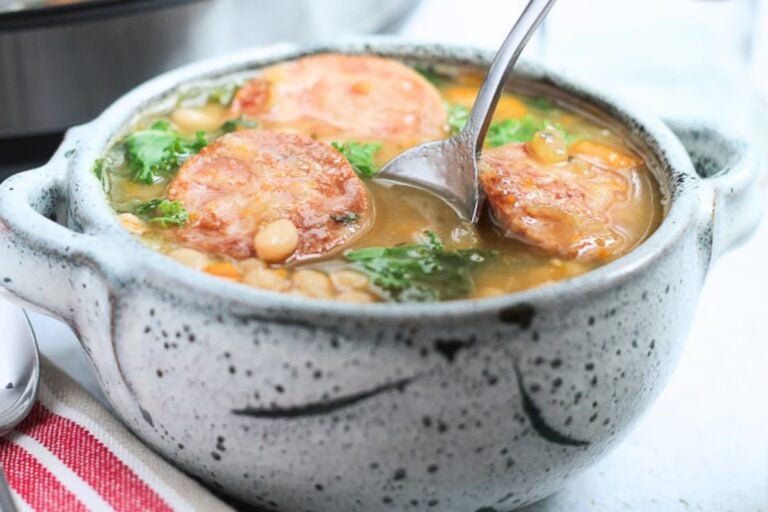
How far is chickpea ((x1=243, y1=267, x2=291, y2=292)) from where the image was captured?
1.20 metres

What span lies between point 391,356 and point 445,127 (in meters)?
0.65

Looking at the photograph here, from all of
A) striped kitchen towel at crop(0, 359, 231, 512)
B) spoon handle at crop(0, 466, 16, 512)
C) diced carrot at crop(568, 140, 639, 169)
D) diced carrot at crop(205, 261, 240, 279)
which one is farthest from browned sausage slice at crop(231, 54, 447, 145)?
spoon handle at crop(0, 466, 16, 512)

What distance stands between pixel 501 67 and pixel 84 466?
76cm

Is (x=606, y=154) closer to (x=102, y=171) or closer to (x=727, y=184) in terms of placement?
(x=727, y=184)

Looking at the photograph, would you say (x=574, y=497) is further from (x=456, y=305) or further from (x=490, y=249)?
(x=456, y=305)

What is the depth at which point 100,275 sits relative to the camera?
1.17 meters

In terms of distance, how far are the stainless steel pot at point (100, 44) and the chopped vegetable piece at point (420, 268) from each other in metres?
0.91

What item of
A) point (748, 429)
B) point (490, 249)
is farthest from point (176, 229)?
point (748, 429)

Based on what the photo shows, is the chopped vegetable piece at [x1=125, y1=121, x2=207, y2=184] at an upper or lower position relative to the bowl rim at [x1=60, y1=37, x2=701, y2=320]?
lower

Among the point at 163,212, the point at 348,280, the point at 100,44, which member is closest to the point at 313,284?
the point at 348,280

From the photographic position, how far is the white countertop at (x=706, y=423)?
140 centimetres

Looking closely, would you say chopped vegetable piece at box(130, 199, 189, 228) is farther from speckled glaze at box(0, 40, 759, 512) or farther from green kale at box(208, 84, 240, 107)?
green kale at box(208, 84, 240, 107)

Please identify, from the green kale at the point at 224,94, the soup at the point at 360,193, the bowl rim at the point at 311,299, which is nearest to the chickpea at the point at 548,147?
the soup at the point at 360,193

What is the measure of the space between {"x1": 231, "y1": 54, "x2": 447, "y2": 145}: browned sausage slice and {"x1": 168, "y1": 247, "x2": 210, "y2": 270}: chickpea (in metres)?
0.41
